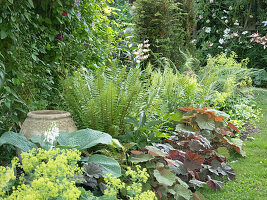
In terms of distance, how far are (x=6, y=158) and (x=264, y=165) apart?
233 centimetres

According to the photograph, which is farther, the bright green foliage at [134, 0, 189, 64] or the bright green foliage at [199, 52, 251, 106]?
the bright green foliage at [134, 0, 189, 64]

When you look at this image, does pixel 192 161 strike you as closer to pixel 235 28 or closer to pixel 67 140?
pixel 67 140

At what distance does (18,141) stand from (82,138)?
0.38 m

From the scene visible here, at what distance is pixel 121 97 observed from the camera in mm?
2219

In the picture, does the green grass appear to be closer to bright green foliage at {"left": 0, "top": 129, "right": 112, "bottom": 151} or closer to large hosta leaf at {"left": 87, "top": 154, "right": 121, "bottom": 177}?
large hosta leaf at {"left": 87, "top": 154, "right": 121, "bottom": 177}

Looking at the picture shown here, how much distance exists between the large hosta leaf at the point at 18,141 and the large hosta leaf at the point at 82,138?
18 centimetres

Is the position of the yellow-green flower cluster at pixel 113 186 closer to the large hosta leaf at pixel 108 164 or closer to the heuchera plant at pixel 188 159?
the large hosta leaf at pixel 108 164

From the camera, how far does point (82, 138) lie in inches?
70.1

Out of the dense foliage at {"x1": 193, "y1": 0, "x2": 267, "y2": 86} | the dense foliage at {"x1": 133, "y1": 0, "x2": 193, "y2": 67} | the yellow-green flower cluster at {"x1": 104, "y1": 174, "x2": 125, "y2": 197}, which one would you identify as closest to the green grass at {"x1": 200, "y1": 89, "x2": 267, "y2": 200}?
the yellow-green flower cluster at {"x1": 104, "y1": 174, "x2": 125, "y2": 197}

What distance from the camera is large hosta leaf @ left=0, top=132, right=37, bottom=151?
163 centimetres

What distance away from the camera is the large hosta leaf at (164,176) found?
1651 mm

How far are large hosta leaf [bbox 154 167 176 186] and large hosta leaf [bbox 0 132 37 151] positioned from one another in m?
0.77

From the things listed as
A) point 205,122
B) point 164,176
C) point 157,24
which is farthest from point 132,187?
point 157,24

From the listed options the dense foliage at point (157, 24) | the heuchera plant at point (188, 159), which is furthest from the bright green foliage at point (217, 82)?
the dense foliage at point (157, 24)
